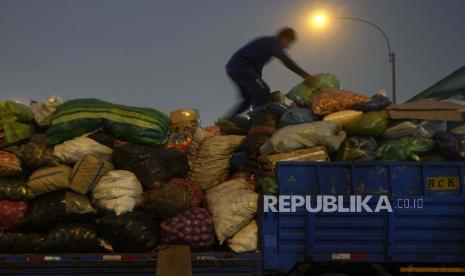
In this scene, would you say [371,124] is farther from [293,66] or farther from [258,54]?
[258,54]

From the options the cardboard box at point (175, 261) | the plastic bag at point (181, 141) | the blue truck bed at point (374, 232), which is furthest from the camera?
the plastic bag at point (181, 141)

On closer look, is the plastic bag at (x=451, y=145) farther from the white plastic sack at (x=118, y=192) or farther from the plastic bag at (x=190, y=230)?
the white plastic sack at (x=118, y=192)

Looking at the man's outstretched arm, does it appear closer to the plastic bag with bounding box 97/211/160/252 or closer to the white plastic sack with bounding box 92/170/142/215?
the white plastic sack with bounding box 92/170/142/215

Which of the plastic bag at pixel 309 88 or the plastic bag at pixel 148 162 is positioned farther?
the plastic bag at pixel 309 88

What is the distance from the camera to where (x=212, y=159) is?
5.29m

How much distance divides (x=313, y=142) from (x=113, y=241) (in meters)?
2.11

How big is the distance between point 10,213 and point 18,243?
11.7 inches

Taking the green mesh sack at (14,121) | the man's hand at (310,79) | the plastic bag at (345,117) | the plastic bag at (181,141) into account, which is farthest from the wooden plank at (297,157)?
the green mesh sack at (14,121)

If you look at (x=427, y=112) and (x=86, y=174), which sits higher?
(x=427, y=112)

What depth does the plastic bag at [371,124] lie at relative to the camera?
4988mm

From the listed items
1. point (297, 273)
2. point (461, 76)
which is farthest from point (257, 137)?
point (461, 76)

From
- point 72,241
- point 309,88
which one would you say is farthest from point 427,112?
point 72,241

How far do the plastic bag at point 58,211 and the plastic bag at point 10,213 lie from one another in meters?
0.07

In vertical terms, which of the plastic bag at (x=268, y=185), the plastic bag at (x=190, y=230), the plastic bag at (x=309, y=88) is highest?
the plastic bag at (x=309, y=88)
